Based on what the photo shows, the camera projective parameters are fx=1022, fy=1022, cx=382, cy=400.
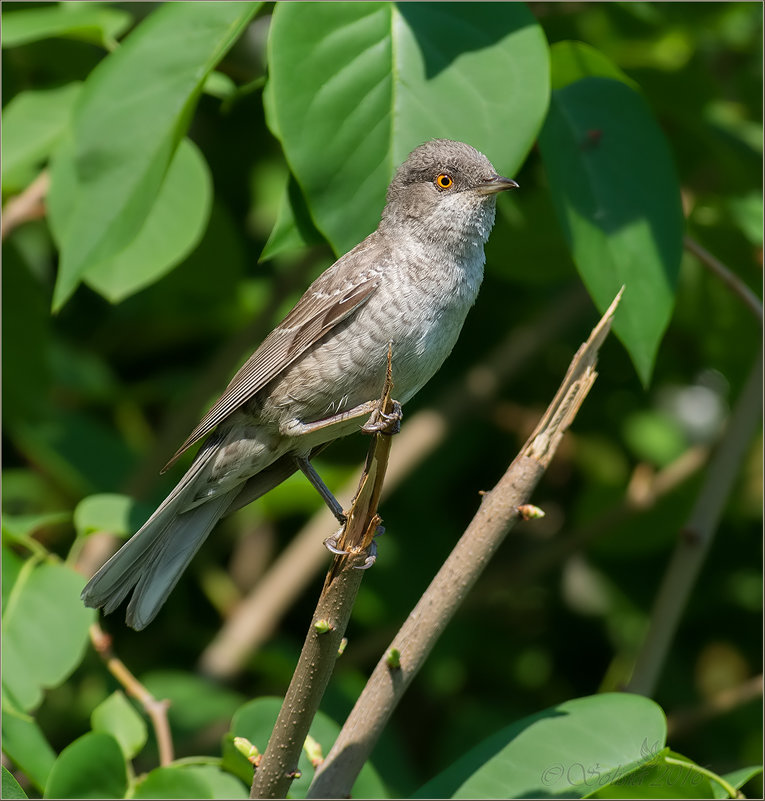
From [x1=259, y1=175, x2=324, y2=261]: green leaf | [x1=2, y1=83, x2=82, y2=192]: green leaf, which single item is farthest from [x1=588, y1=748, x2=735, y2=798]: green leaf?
[x1=2, y1=83, x2=82, y2=192]: green leaf

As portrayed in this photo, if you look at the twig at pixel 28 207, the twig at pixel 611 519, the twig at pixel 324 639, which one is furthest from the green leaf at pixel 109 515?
the twig at pixel 611 519

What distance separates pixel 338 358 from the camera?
10.6 ft

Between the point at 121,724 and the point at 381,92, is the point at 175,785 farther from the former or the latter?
the point at 381,92

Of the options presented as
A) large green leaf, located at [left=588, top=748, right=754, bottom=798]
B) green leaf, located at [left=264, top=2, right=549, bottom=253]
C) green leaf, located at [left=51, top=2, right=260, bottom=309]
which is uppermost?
green leaf, located at [left=51, top=2, right=260, bottom=309]

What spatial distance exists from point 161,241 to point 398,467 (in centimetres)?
162

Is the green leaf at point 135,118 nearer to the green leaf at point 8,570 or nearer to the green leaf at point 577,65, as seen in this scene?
the green leaf at point 8,570

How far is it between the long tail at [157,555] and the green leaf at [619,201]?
1.42 m

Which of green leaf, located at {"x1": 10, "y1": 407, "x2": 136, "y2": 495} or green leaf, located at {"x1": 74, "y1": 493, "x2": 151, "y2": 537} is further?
green leaf, located at {"x1": 10, "y1": 407, "x2": 136, "y2": 495}

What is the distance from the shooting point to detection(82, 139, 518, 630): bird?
3.14m

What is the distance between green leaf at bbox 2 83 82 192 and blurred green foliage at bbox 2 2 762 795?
0.5 inches

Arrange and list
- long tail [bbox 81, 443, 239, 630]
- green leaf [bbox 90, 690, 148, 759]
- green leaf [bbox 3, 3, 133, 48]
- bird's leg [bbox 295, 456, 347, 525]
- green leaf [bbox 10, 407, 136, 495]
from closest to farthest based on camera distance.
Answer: green leaf [bbox 90, 690, 148, 759] < long tail [bbox 81, 443, 239, 630] < green leaf [bbox 3, 3, 133, 48] < bird's leg [bbox 295, 456, 347, 525] < green leaf [bbox 10, 407, 136, 495]

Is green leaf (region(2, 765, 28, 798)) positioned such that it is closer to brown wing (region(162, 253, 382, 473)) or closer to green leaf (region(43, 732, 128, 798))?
green leaf (region(43, 732, 128, 798))

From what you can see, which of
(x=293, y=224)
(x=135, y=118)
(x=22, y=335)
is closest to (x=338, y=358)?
(x=293, y=224)

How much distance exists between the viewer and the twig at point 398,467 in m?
4.41
